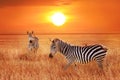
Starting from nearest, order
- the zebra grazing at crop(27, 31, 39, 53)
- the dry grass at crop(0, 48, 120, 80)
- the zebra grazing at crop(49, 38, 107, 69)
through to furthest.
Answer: the dry grass at crop(0, 48, 120, 80) → the zebra grazing at crop(49, 38, 107, 69) → the zebra grazing at crop(27, 31, 39, 53)

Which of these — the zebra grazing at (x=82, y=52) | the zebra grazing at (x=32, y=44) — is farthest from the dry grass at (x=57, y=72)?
the zebra grazing at (x=32, y=44)

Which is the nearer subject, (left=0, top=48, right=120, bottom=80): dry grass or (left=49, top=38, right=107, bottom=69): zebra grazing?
(left=0, top=48, right=120, bottom=80): dry grass

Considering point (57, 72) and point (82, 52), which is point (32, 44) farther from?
point (57, 72)

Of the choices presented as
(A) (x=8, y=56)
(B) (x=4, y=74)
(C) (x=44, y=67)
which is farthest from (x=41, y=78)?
(A) (x=8, y=56)

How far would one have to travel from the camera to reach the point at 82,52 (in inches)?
521

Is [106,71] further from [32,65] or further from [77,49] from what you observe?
[32,65]

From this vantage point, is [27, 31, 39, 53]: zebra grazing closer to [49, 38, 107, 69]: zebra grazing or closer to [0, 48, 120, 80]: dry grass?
[0, 48, 120, 80]: dry grass

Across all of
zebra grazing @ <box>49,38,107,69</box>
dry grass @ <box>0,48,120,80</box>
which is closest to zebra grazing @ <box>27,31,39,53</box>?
dry grass @ <box>0,48,120,80</box>

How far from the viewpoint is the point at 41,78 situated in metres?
10.8

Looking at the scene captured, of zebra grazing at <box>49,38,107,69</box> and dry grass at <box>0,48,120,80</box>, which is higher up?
zebra grazing at <box>49,38,107,69</box>

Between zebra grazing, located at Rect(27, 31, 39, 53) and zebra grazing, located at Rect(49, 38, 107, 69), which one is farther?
zebra grazing, located at Rect(27, 31, 39, 53)

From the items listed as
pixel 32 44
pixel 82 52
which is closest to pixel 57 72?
pixel 82 52

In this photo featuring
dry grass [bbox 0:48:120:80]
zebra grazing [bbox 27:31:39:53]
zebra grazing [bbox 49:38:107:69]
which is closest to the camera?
dry grass [bbox 0:48:120:80]

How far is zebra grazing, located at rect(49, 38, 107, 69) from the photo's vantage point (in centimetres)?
1278
